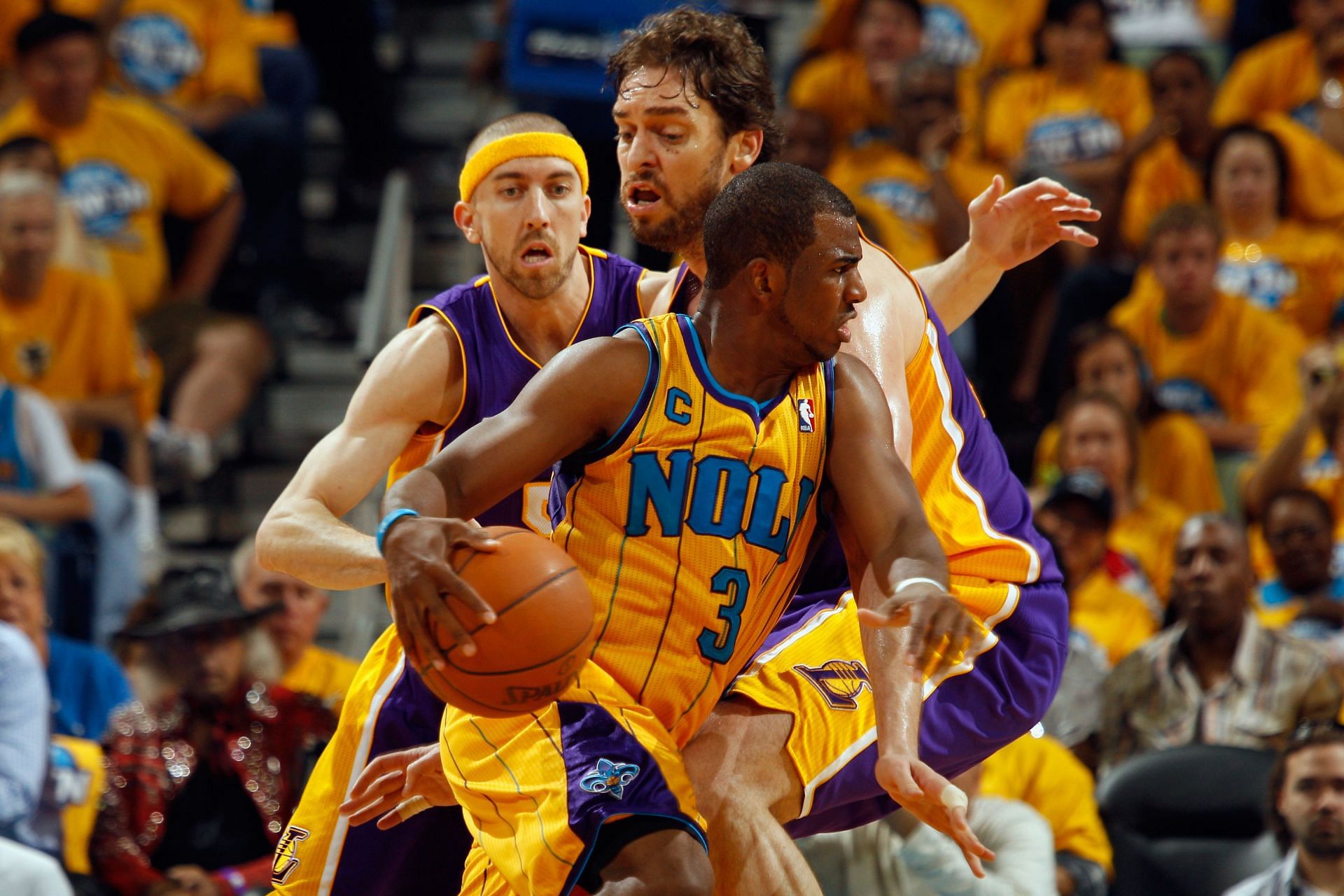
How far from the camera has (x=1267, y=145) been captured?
28.0 ft

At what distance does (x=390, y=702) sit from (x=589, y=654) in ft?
3.16

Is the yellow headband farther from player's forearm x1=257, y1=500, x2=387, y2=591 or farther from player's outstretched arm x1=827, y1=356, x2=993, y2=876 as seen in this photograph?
player's outstretched arm x1=827, y1=356, x2=993, y2=876

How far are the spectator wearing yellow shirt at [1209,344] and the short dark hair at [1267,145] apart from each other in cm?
58

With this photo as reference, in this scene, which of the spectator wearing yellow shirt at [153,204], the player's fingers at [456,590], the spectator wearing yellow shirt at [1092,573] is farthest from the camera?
the spectator wearing yellow shirt at [153,204]

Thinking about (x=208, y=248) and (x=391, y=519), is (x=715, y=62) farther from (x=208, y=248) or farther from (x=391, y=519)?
(x=208, y=248)

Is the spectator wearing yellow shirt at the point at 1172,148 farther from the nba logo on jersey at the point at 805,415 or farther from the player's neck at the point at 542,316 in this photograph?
the nba logo on jersey at the point at 805,415

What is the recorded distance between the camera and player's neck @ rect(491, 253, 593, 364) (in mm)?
4156

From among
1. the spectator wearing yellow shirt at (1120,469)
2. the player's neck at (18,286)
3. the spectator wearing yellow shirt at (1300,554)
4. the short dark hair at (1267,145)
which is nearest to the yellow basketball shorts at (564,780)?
the spectator wearing yellow shirt at (1300,554)

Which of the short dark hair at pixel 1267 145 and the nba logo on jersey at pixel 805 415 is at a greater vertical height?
the short dark hair at pixel 1267 145

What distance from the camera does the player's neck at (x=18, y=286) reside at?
798cm

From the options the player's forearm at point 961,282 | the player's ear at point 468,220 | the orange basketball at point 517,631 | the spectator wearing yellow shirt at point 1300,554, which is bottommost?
the spectator wearing yellow shirt at point 1300,554

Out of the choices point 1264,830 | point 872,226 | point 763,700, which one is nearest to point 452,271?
point 872,226

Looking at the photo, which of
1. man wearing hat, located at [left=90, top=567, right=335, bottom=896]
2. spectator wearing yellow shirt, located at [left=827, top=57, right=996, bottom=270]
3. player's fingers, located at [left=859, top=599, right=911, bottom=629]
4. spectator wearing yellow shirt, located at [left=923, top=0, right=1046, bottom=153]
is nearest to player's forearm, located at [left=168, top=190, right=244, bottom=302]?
spectator wearing yellow shirt, located at [left=827, top=57, right=996, bottom=270]

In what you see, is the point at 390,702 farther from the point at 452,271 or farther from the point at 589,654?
the point at 452,271
